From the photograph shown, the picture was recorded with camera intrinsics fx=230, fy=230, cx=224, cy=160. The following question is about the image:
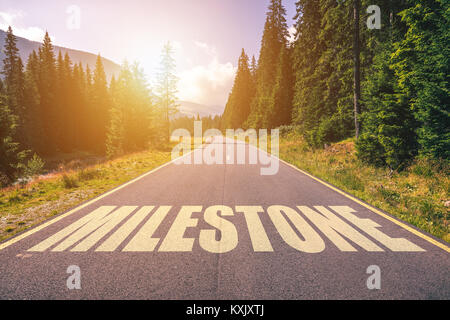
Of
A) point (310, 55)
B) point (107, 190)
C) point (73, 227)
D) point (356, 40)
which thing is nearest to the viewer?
point (73, 227)

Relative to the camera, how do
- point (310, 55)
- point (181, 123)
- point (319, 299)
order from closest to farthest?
point (319, 299), point (310, 55), point (181, 123)

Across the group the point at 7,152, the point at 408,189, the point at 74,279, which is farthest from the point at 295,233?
the point at 7,152

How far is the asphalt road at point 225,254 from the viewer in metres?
2.66

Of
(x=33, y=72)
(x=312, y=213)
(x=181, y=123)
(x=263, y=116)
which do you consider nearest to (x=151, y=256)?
(x=312, y=213)

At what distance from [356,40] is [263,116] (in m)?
28.7

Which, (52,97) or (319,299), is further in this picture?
(52,97)

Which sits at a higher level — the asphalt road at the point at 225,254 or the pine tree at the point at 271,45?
the pine tree at the point at 271,45

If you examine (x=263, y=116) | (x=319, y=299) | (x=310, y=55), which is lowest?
(x=319, y=299)

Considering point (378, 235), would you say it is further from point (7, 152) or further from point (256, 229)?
point (7, 152)

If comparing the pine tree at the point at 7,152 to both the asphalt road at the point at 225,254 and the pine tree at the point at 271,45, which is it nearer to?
the asphalt road at the point at 225,254

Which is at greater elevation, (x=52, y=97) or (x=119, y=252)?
(x=52, y=97)

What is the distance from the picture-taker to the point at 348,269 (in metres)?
3.06

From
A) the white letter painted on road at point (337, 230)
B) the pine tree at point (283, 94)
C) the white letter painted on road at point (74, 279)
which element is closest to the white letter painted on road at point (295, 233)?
the white letter painted on road at point (337, 230)

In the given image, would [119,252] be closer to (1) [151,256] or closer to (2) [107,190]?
(1) [151,256]
